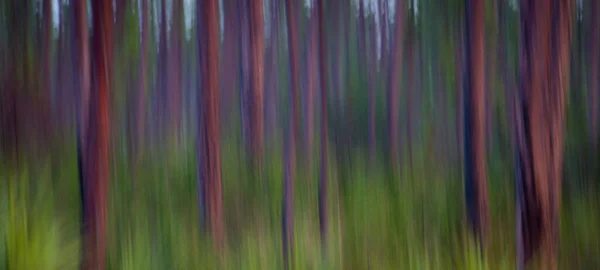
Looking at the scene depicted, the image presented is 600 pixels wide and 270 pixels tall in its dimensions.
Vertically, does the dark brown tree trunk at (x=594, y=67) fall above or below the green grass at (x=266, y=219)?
above

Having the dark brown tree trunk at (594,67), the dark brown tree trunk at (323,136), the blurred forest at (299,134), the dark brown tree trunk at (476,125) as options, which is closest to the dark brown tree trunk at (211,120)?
the blurred forest at (299,134)

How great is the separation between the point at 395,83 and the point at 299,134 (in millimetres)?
123

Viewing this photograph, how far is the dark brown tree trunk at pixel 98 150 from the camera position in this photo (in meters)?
0.65

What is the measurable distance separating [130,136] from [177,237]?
12 centimetres

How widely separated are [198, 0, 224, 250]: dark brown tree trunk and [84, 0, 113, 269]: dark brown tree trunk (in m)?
0.10

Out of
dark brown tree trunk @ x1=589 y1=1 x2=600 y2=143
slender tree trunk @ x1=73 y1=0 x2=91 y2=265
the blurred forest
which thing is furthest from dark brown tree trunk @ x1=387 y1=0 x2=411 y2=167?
slender tree trunk @ x1=73 y1=0 x2=91 y2=265

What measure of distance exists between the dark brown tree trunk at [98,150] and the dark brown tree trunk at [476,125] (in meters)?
0.39

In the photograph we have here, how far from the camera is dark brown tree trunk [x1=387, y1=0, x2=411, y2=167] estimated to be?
689 millimetres

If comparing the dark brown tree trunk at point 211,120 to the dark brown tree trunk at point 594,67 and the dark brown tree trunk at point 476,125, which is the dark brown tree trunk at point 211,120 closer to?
the dark brown tree trunk at point 476,125

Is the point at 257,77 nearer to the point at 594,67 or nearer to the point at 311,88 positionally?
the point at 311,88

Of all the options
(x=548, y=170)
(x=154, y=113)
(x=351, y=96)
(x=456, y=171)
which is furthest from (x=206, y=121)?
(x=548, y=170)

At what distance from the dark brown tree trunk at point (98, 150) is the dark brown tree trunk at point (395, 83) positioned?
305mm

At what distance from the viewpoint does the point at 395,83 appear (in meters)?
0.69

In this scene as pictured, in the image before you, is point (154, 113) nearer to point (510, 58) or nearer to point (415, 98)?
point (415, 98)
